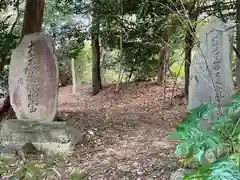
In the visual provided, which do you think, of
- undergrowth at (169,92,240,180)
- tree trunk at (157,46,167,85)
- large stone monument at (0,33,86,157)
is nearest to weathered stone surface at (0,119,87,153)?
large stone monument at (0,33,86,157)

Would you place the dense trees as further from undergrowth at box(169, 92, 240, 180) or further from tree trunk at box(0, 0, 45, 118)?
undergrowth at box(169, 92, 240, 180)

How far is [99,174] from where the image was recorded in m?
3.68

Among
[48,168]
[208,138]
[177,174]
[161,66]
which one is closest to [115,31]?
[161,66]

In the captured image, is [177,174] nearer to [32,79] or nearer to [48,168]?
[48,168]

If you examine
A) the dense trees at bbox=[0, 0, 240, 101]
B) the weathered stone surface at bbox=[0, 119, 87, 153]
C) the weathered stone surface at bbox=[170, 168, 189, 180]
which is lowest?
the weathered stone surface at bbox=[170, 168, 189, 180]

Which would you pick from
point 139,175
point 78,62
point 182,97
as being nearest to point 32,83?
point 139,175

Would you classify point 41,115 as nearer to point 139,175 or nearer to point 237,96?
point 139,175

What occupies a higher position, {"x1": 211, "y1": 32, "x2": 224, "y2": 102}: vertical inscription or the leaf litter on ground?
Answer: {"x1": 211, "y1": 32, "x2": 224, "y2": 102}: vertical inscription

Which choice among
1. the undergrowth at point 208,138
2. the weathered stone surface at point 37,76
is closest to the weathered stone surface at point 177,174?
the undergrowth at point 208,138

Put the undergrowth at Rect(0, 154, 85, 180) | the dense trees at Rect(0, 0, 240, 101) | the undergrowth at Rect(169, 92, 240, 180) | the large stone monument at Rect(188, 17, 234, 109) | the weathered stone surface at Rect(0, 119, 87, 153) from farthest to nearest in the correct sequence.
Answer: the dense trees at Rect(0, 0, 240, 101) < the weathered stone surface at Rect(0, 119, 87, 153) < the large stone monument at Rect(188, 17, 234, 109) < the undergrowth at Rect(0, 154, 85, 180) < the undergrowth at Rect(169, 92, 240, 180)

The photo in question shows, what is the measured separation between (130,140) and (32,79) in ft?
4.57

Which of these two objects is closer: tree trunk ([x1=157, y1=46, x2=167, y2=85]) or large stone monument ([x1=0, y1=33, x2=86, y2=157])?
large stone monument ([x1=0, y1=33, x2=86, y2=157])

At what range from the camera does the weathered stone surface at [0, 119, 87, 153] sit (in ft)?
14.2

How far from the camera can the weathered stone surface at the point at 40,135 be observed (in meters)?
4.32
